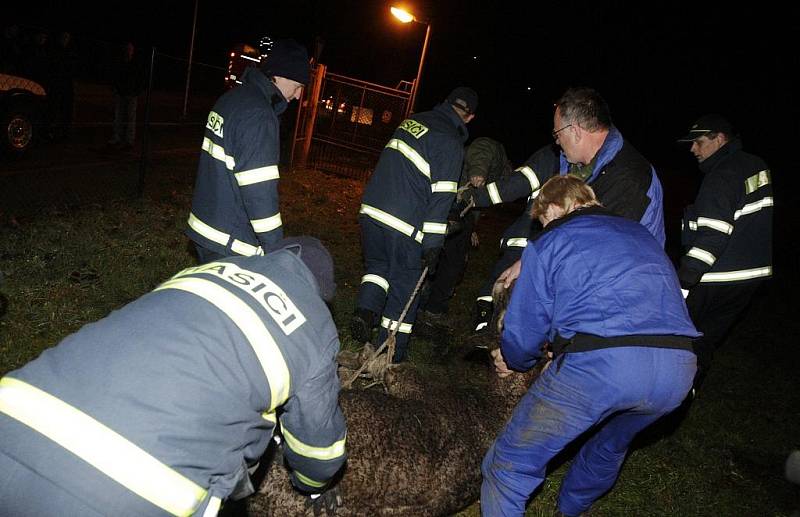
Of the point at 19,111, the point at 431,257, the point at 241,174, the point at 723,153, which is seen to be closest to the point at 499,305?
the point at 431,257

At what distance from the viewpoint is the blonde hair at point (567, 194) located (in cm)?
257

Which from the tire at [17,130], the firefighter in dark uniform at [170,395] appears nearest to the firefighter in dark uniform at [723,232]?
the firefighter in dark uniform at [170,395]

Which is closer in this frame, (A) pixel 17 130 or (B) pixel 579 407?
(B) pixel 579 407

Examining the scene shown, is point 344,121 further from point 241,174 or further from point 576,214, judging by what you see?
point 576,214

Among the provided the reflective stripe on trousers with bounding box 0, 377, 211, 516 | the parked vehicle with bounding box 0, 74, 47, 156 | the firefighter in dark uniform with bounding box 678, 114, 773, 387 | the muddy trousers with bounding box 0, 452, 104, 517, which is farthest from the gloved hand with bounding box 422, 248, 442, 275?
the parked vehicle with bounding box 0, 74, 47, 156

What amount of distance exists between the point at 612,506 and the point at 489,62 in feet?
92.5

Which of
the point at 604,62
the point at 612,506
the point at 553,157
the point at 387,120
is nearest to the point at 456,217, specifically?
the point at 553,157

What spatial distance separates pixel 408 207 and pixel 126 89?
6.48 metres

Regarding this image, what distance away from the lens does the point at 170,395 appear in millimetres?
1364

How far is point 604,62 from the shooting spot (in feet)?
88.9

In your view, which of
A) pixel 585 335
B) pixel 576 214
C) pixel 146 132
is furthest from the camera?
pixel 146 132

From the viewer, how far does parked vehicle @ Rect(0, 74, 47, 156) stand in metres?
6.96

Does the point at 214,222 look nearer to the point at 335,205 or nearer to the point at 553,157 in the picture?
the point at 553,157

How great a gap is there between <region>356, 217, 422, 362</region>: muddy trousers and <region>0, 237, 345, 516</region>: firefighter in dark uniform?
2379mm
